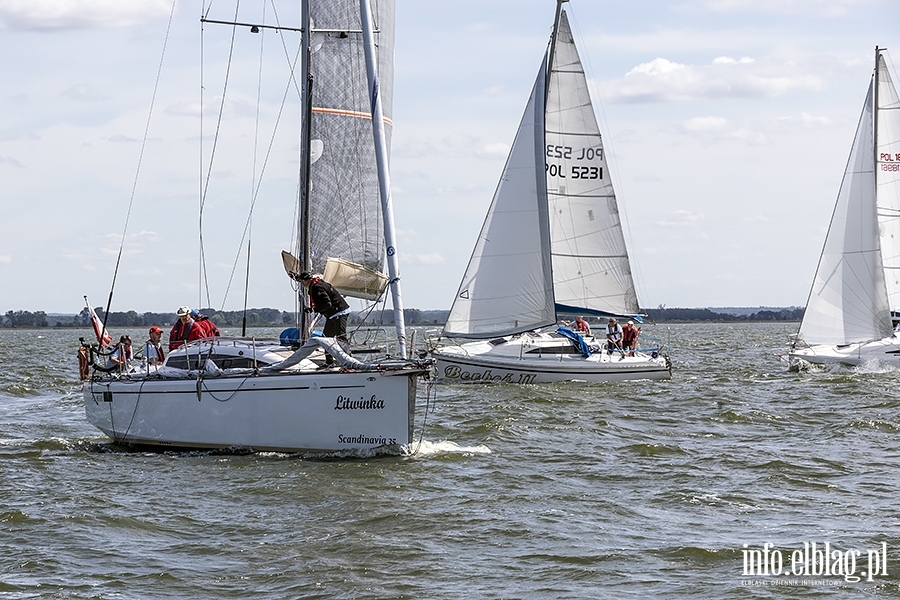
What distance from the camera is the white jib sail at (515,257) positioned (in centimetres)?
2820

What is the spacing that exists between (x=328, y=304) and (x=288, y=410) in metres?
1.56

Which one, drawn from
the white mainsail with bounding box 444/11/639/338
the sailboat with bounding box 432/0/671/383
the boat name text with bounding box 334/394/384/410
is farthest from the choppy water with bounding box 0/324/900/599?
the white mainsail with bounding box 444/11/639/338

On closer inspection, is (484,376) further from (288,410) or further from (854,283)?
(854,283)

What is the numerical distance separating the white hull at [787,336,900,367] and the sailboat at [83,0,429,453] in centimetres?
2037

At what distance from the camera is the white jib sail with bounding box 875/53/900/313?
35.8m

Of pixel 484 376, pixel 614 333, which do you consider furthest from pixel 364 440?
pixel 614 333

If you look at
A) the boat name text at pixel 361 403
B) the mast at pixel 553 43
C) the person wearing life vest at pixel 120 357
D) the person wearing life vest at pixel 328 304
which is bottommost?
the boat name text at pixel 361 403

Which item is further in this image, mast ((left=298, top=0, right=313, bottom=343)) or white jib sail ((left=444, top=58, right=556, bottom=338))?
white jib sail ((left=444, top=58, right=556, bottom=338))

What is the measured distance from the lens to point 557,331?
28.7 meters

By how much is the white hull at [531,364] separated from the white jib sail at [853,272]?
923 centimetres

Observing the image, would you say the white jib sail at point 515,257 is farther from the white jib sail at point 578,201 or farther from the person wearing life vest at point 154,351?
the person wearing life vest at point 154,351

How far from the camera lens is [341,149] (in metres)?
16.8

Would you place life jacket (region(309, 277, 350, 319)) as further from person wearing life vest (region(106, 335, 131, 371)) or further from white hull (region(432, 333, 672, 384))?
white hull (region(432, 333, 672, 384))

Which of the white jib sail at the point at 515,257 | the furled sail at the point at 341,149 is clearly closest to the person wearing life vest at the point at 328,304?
the furled sail at the point at 341,149
